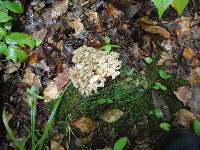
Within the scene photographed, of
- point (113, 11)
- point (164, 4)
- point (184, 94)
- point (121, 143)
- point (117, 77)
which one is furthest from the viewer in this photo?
point (113, 11)

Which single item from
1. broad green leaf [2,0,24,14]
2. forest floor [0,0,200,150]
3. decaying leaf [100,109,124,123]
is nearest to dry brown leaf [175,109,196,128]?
forest floor [0,0,200,150]

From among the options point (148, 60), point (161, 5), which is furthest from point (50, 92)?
point (161, 5)

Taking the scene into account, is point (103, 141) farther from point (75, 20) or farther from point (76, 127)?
point (75, 20)

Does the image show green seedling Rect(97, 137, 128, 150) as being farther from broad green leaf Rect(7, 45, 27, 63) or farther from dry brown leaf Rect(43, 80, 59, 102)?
broad green leaf Rect(7, 45, 27, 63)

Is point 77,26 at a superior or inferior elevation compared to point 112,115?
superior

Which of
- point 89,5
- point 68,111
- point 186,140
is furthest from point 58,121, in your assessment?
point 89,5

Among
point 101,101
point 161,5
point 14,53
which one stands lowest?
point 101,101

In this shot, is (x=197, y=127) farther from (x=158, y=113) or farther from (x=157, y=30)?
(x=157, y=30)
